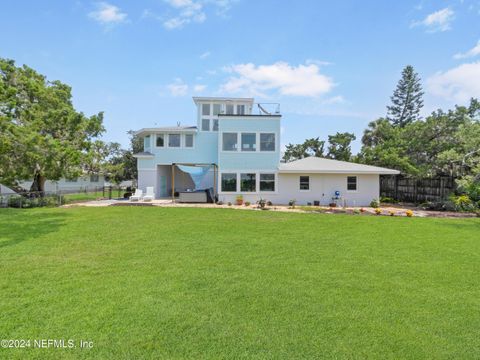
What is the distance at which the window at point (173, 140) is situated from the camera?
2183cm

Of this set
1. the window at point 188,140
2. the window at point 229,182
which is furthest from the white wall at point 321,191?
the window at point 188,140

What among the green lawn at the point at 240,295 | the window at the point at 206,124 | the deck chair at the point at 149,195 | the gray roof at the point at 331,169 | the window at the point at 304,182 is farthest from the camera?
the window at the point at 206,124

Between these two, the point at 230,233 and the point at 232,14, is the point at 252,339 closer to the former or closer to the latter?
the point at 230,233

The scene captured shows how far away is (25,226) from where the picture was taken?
979 centimetres

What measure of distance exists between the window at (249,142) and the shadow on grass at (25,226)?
11.2m

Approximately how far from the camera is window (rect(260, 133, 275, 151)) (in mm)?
19391

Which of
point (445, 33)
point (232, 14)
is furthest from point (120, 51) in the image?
point (445, 33)

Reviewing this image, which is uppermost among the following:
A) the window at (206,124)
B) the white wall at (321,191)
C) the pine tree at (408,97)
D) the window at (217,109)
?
the pine tree at (408,97)

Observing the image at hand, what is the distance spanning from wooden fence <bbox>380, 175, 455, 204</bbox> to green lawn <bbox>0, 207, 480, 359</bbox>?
12.6 m

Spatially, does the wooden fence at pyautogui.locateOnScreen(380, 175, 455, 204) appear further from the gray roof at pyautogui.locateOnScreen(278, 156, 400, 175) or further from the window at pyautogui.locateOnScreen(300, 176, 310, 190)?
the window at pyautogui.locateOnScreen(300, 176, 310, 190)

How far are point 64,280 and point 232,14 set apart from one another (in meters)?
12.8

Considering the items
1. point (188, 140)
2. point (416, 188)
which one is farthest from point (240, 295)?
point (416, 188)

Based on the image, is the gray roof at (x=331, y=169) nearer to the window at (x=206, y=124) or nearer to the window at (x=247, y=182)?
the window at (x=247, y=182)

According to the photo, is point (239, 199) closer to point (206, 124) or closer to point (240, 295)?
point (206, 124)
